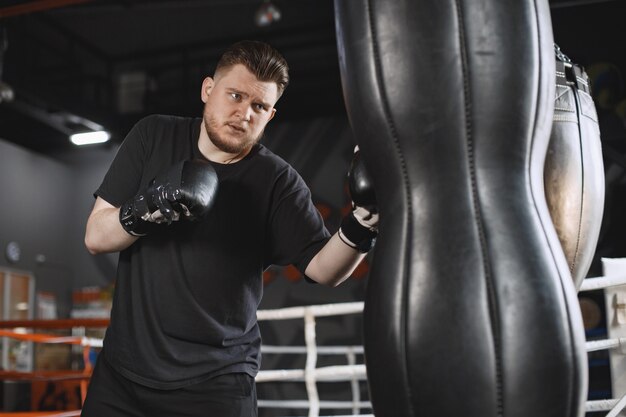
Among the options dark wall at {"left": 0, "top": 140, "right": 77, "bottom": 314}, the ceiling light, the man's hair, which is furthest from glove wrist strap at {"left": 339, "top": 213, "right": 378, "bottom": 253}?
dark wall at {"left": 0, "top": 140, "right": 77, "bottom": 314}

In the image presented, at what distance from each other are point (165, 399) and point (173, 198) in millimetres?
452

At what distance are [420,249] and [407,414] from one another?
0.75ft

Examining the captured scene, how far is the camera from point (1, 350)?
8453 millimetres

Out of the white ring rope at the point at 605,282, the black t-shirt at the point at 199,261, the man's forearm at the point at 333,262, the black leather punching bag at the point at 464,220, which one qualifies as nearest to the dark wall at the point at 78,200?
the white ring rope at the point at 605,282

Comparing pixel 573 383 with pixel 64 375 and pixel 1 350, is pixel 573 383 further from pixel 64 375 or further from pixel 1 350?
pixel 1 350

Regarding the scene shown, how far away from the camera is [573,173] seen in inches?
53.7

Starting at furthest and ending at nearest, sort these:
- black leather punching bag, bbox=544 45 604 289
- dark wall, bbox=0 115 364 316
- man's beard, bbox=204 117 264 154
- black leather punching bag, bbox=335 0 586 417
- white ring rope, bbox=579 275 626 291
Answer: dark wall, bbox=0 115 364 316 → white ring rope, bbox=579 275 626 291 → man's beard, bbox=204 117 264 154 → black leather punching bag, bbox=544 45 604 289 → black leather punching bag, bbox=335 0 586 417

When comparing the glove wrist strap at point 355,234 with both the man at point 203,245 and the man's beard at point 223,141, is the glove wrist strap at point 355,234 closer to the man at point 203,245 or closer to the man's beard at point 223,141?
the man at point 203,245

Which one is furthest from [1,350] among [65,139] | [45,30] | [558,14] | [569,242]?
[569,242]

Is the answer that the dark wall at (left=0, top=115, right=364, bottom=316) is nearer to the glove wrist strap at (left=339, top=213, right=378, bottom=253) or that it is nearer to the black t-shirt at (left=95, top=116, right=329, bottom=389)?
the black t-shirt at (left=95, top=116, right=329, bottom=389)

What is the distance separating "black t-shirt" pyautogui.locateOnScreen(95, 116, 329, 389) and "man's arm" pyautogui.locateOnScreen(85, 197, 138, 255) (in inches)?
2.1

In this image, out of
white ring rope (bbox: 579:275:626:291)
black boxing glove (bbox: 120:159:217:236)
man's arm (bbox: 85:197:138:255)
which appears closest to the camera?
black boxing glove (bbox: 120:159:217:236)

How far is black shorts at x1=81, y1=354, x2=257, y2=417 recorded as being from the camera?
1562 millimetres

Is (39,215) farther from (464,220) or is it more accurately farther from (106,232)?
(464,220)
